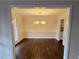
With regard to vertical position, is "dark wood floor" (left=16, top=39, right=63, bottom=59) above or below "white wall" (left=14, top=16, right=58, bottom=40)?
below

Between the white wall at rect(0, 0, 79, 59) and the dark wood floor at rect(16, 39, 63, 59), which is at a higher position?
the white wall at rect(0, 0, 79, 59)

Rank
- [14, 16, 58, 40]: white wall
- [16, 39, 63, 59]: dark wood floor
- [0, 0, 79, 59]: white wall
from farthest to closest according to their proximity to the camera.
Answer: [14, 16, 58, 40]: white wall
[16, 39, 63, 59]: dark wood floor
[0, 0, 79, 59]: white wall

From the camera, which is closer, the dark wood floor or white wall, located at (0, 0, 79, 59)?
white wall, located at (0, 0, 79, 59)

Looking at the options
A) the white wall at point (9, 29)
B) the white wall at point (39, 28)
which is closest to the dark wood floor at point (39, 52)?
the white wall at point (9, 29)

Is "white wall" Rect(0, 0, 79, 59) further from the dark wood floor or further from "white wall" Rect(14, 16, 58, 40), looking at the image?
"white wall" Rect(14, 16, 58, 40)

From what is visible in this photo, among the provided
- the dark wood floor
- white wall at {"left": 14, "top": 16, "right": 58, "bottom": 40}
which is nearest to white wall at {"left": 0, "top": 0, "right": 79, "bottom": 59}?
the dark wood floor

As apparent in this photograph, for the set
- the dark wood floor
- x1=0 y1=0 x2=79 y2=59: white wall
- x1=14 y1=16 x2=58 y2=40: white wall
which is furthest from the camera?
x1=14 y1=16 x2=58 y2=40: white wall

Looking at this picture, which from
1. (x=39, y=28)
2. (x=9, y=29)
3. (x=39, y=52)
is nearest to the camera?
(x=9, y=29)

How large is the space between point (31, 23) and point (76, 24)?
19.7ft

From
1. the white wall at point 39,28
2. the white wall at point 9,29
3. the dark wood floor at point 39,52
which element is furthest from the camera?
the white wall at point 39,28

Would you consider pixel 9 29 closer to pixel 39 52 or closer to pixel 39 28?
pixel 39 52

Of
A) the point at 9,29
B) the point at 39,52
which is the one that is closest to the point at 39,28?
the point at 39,52

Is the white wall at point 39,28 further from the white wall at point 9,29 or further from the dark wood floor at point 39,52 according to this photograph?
the white wall at point 9,29

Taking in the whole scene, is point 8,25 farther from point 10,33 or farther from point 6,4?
point 6,4
